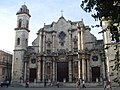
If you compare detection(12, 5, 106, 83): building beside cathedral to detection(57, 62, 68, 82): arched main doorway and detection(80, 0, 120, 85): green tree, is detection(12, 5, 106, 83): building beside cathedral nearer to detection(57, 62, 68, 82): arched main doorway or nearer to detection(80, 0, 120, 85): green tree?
detection(57, 62, 68, 82): arched main doorway

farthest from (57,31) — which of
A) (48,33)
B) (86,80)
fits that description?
(86,80)

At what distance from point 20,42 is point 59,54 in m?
8.85

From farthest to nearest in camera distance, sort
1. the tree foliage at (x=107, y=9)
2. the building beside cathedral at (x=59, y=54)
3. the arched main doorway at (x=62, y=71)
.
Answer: the arched main doorway at (x=62, y=71) → the building beside cathedral at (x=59, y=54) → the tree foliage at (x=107, y=9)

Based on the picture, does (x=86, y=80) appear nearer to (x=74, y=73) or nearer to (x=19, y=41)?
(x=74, y=73)

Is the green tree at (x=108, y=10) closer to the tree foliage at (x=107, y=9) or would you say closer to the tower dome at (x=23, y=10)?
the tree foliage at (x=107, y=9)

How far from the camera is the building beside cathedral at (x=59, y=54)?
36688mm

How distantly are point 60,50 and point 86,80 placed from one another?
27.1 ft

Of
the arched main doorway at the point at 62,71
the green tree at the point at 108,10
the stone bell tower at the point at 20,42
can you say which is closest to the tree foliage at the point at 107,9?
the green tree at the point at 108,10

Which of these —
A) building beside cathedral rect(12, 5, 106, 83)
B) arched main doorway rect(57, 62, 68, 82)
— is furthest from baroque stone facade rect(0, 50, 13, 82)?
arched main doorway rect(57, 62, 68, 82)

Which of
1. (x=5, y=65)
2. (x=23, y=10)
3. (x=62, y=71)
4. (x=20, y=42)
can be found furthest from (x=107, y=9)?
(x=5, y=65)

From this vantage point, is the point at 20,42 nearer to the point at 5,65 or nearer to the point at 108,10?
the point at 5,65

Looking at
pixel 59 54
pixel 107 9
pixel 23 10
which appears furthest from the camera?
pixel 23 10

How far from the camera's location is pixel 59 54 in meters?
39.1

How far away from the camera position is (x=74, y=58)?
38250 mm
